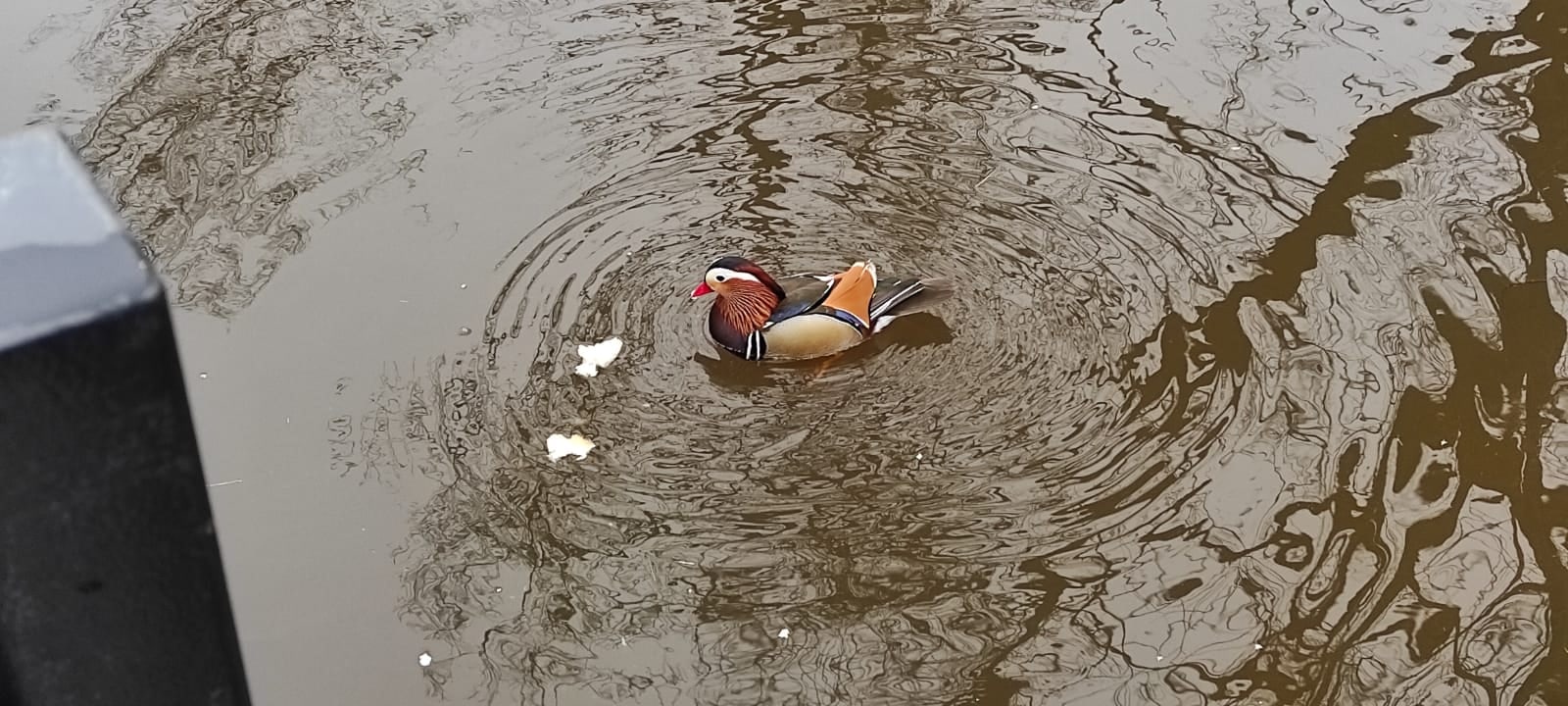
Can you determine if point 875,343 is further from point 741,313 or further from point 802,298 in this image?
point 741,313

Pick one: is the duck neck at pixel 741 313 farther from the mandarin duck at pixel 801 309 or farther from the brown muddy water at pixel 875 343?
the brown muddy water at pixel 875 343

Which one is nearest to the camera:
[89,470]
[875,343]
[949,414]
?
[89,470]

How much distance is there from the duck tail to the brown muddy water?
0.28 feet

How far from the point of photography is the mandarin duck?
4809 millimetres

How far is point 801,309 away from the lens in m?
4.83

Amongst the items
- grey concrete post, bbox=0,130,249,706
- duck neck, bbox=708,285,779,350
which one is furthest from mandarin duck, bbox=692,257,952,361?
grey concrete post, bbox=0,130,249,706

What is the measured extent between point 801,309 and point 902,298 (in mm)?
365

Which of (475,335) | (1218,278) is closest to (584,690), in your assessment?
(475,335)

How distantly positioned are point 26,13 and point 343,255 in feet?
8.94

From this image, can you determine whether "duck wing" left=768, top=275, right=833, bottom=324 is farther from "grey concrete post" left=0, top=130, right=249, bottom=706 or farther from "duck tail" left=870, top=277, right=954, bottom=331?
"grey concrete post" left=0, top=130, right=249, bottom=706

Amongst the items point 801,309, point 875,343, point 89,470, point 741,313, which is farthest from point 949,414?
point 89,470

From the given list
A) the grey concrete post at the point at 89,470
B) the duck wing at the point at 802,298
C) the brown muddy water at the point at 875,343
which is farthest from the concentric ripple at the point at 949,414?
the grey concrete post at the point at 89,470

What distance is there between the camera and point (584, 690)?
12.7 feet

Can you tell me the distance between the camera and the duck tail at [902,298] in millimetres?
4879
